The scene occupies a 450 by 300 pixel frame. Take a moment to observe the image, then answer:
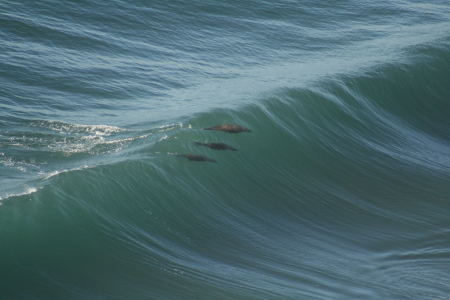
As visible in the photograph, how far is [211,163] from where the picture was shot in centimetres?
895

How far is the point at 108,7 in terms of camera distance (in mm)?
17156

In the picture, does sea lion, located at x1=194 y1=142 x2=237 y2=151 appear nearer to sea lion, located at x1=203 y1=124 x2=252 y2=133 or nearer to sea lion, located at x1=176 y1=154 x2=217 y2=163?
sea lion, located at x1=176 y1=154 x2=217 y2=163

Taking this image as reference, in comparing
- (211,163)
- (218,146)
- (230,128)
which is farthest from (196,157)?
(230,128)

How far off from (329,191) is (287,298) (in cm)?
357

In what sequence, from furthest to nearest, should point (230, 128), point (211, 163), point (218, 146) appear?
point (230, 128)
point (218, 146)
point (211, 163)

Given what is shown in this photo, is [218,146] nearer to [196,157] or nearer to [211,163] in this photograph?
[211,163]

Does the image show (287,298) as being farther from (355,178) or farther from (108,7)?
Result: (108,7)

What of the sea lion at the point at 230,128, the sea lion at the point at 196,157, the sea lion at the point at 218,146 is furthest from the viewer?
the sea lion at the point at 230,128

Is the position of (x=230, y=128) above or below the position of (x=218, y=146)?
above

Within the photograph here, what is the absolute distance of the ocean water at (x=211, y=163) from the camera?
6.14 m

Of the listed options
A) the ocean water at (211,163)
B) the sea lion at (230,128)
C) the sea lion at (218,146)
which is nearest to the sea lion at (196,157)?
the ocean water at (211,163)

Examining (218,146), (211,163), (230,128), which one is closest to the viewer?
(211,163)

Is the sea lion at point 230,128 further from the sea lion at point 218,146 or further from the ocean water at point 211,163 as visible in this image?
the sea lion at point 218,146

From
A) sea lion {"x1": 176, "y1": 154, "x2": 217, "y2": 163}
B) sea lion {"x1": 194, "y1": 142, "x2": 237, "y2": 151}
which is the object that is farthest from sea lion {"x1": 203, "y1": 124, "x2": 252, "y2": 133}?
sea lion {"x1": 176, "y1": 154, "x2": 217, "y2": 163}
